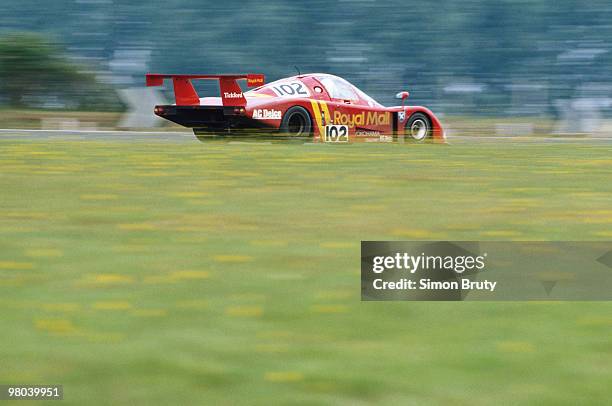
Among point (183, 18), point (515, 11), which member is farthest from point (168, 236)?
point (515, 11)

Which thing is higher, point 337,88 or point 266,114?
point 337,88

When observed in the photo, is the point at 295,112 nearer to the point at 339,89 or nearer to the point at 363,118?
the point at 339,89

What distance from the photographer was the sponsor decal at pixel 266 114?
13.9 meters

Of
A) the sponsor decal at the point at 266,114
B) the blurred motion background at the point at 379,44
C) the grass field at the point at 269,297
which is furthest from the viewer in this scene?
the blurred motion background at the point at 379,44

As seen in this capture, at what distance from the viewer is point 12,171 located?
873 cm

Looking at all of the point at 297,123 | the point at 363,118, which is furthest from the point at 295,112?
the point at 363,118

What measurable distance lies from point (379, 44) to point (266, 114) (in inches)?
1246

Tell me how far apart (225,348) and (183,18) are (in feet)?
137

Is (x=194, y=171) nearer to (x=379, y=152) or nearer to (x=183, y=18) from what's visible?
(x=379, y=152)

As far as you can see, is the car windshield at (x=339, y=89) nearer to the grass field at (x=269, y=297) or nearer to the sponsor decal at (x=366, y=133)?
the sponsor decal at (x=366, y=133)

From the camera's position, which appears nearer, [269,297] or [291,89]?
[269,297]

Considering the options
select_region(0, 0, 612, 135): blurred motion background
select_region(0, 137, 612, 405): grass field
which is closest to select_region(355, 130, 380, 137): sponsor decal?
select_region(0, 137, 612, 405): grass field

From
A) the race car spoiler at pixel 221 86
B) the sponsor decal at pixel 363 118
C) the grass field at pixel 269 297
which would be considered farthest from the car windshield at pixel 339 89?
the grass field at pixel 269 297

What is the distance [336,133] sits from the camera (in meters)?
15.0
